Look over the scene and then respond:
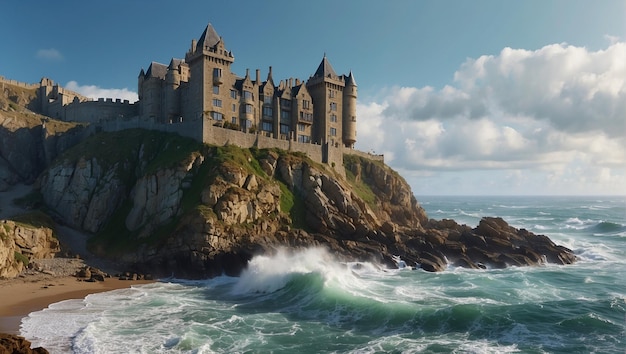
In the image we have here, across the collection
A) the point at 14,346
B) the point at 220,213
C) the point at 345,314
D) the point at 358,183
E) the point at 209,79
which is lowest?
the point at 345,314

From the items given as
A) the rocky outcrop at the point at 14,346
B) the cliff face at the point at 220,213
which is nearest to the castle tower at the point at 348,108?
the cliff face at the point at 220,213

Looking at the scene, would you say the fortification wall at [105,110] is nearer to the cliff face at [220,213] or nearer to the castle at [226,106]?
the castle at [226,106]

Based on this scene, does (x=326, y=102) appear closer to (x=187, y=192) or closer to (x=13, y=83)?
(x=187, y=192)

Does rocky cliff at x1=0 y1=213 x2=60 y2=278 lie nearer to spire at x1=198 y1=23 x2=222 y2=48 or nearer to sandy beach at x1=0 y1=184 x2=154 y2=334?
sandy beach at x1=0 y1=184 x2=154 y2=334

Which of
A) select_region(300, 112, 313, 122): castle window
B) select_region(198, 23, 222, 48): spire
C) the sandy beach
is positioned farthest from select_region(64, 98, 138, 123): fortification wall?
select_region(300, 112, 313, 122): castle window

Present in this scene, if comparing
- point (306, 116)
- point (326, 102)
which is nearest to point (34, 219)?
point (306, 116)

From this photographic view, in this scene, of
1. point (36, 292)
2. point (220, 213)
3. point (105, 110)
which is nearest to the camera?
point (36, 292)

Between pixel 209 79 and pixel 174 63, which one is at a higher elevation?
pixel 174 63
